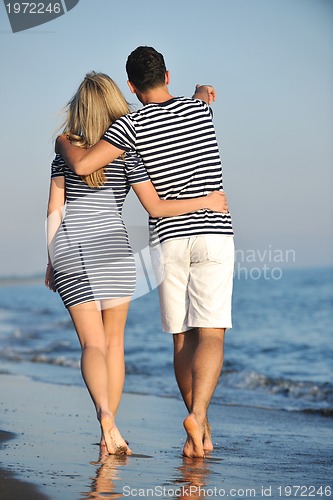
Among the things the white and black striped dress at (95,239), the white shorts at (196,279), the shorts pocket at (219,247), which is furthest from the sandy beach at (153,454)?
the shorts pocket at (219,247)

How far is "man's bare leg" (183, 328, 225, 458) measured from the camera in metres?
3.54

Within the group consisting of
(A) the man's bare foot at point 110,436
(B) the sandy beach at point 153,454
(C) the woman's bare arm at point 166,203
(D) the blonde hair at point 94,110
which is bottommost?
(B) the sandy beach at point 153,454

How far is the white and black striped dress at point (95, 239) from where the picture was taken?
3.68 m

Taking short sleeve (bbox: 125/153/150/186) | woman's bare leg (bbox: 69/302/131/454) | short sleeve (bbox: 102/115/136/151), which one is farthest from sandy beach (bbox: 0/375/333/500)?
short sleeve (bbox: 102/115/136/151)

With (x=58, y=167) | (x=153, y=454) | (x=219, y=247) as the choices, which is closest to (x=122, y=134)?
(x=58, y=167)

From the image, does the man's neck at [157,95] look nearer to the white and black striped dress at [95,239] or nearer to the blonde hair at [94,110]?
the blonde hair at [94,110]

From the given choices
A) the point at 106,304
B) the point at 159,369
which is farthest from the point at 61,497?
the point at 159,369

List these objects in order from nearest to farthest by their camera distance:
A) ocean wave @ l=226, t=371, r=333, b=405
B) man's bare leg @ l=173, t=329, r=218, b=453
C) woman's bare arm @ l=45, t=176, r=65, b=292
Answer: woman's bare arm @ l=45, t=176, r=65, b=292 < man's bare leg @ l=173, t=329, r=218, b=453 < ocean wave @ l=226, t=371, r=333, b=405

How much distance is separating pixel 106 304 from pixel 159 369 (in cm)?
450

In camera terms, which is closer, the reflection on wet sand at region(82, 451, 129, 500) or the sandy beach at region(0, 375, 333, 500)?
the reflection on wet sand at region(82, 451, 129, 500)

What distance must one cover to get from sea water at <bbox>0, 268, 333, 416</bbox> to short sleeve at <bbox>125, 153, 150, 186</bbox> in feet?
9.75

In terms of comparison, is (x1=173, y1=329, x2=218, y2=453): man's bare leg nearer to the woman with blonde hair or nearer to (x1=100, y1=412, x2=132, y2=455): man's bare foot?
the woman with blonde hair

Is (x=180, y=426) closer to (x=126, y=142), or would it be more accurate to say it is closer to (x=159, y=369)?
(x=126, y=142)

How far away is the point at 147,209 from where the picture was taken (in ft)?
12.0
